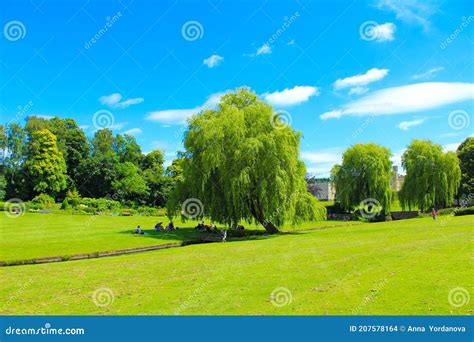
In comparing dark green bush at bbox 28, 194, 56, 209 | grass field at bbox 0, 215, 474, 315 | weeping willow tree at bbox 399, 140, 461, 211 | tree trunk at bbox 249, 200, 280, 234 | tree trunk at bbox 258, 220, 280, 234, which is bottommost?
grass field at bbox 0, 215, 474, 315

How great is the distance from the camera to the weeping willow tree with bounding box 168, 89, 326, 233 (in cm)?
3309

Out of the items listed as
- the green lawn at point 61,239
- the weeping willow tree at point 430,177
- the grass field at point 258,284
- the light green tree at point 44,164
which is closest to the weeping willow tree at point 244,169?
the green lawn at point 61,239

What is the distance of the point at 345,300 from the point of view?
11406 millimetres

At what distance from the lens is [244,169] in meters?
32.8

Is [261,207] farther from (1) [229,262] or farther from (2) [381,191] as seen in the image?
(2) [381,191]

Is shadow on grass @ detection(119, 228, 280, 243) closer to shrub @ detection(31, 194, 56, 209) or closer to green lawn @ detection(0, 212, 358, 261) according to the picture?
green lawn @ detection(0, 212, 358, 261)

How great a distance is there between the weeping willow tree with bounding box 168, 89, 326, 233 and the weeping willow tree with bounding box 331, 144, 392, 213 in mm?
24282

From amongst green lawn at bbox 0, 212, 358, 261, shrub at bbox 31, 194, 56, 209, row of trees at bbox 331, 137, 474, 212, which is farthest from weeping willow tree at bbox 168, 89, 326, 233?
shrub at bbox 31, 194, 56, 209

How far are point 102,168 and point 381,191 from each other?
4807cm

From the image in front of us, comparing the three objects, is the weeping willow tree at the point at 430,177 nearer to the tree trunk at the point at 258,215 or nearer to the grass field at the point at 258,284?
the tree trunk at the point at 258,215

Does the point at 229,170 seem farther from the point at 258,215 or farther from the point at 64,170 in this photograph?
the point at 64,170

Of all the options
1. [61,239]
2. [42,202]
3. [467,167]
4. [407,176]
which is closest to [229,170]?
[61,239]

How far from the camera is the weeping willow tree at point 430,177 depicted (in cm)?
5609

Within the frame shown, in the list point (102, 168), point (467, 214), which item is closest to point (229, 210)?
point (467, 214)
